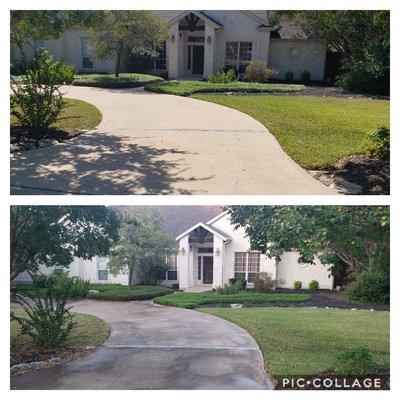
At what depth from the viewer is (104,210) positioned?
6039 millimetres

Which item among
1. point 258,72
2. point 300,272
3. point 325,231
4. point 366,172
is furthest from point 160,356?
point 258,72

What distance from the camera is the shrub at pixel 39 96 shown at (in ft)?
27.1

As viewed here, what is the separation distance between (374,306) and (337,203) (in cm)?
144

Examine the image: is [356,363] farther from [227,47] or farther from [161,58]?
[161,58]

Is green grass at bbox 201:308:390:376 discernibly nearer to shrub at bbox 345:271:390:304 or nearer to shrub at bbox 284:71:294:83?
shrub at bbox 345:271:390:304

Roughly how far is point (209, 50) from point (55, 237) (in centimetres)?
814

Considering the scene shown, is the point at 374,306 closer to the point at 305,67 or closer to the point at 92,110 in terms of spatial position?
the point at 92,110

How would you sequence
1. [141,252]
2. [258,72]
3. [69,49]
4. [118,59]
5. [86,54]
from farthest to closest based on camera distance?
[258,72] → [118,59] → [86,54] → [69,49] → [141,252]

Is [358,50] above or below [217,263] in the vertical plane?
above

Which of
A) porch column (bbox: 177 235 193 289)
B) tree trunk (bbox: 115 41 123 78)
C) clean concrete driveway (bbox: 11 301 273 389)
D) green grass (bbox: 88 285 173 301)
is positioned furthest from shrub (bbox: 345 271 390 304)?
tree trunk (bbox: 115 41 123 78)

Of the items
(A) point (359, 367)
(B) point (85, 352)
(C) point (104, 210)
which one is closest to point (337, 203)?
(A) point (359, 367)

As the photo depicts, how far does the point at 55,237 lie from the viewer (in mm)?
6266

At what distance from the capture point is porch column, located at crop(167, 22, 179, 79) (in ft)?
40.9

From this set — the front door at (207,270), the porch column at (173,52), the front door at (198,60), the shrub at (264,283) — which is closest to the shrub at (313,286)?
the shrub at (264,283)
